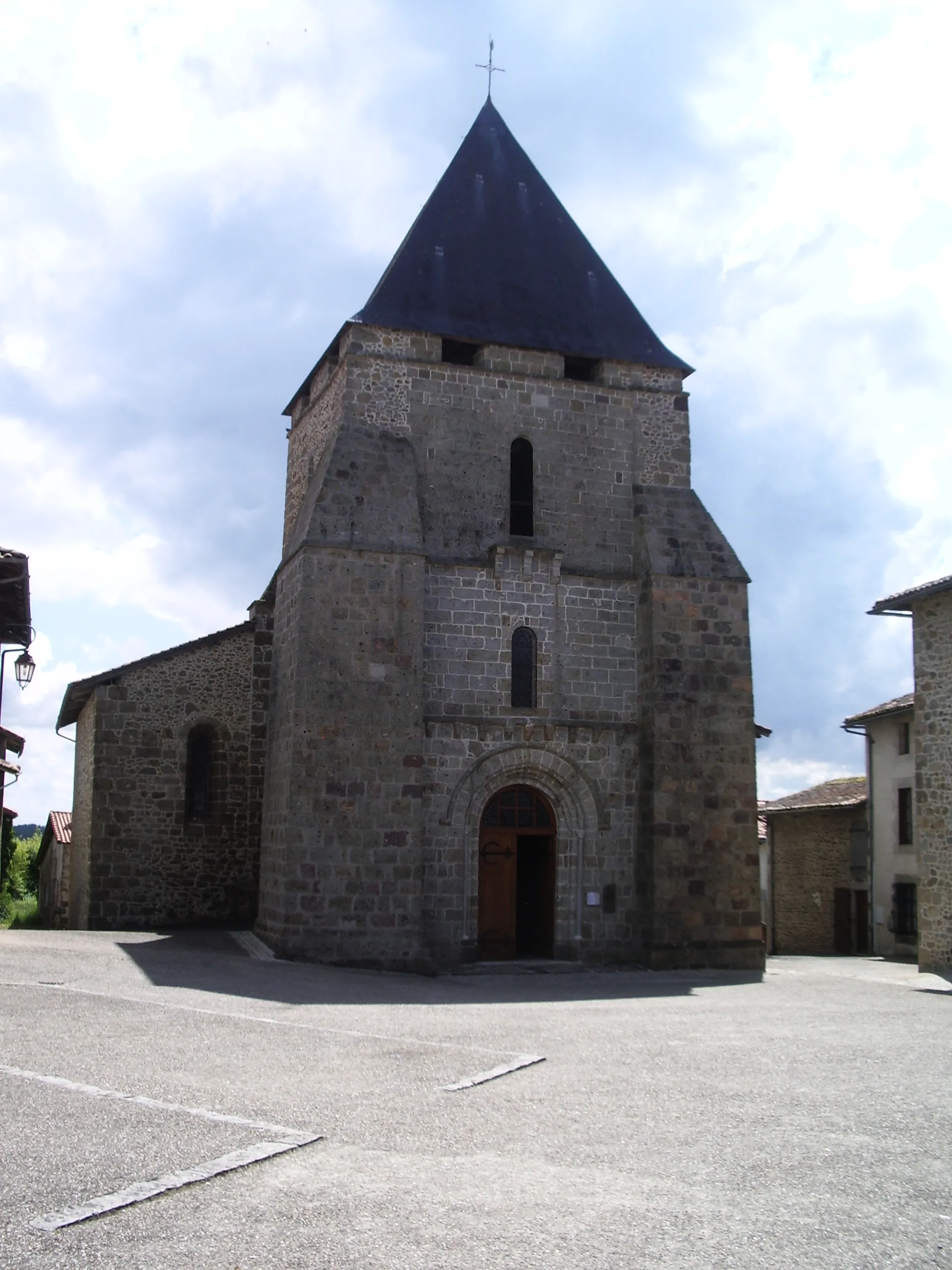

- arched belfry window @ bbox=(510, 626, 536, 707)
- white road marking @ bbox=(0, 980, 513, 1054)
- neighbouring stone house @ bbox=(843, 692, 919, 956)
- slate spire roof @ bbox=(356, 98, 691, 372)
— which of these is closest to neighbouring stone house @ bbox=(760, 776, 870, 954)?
neighbouring stone house @ bbox=(843, 692, 919, 956)

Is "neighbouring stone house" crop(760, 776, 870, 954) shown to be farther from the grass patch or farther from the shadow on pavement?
the grass patch

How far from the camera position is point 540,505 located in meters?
17.2

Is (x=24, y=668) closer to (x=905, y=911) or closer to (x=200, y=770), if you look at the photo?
(x=200, y=770)

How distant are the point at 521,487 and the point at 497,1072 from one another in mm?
10846

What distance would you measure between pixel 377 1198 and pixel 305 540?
11.1 metres

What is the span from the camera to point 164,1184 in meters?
4.95

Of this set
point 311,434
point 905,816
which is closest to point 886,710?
point 905,816

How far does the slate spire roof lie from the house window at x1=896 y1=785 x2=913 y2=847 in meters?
10.5

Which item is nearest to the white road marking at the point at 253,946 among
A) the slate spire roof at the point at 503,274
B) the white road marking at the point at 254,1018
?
the white road marking at the point at 254,1018

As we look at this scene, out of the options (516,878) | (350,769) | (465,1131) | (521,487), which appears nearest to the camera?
(465,1131)

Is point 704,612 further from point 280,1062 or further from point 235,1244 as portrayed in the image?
point 235,1244

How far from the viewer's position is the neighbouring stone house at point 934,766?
54.7 feet

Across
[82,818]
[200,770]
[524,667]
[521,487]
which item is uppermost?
[521,487]

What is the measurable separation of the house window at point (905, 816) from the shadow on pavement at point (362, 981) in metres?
8.92
